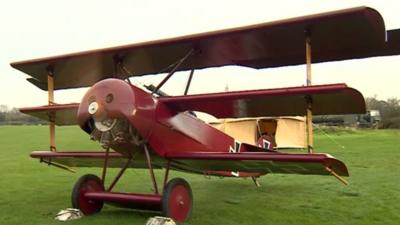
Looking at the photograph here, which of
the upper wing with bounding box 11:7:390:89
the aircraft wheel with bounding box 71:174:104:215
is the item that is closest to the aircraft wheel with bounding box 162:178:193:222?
the aircraft wheel with bounding box 71:174:104:215

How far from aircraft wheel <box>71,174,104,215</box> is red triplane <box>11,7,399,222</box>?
0.6 inches

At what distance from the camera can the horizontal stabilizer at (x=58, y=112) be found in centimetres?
754

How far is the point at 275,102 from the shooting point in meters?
6.96

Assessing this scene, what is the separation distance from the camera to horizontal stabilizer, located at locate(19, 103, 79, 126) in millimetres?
7535

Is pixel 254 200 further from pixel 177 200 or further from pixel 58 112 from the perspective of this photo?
pixel 58 112

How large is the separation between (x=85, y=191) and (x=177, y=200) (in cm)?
159

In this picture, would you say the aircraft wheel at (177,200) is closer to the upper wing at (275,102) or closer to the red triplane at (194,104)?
the red triplane at (194,104)

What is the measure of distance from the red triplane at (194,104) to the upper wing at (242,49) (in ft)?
0.05

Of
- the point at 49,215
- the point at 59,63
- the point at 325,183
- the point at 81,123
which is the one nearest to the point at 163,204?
the point at 81,123

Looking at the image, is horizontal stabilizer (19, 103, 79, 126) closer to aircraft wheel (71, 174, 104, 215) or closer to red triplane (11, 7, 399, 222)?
red triplane (11, 7, 399, 222)

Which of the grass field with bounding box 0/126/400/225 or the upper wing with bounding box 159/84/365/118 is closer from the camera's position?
the upper wing with bounding box 159/84/365/118

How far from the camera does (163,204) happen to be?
6.09 m

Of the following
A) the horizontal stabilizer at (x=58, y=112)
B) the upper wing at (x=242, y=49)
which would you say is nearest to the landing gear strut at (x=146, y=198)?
the horizontal stabilizer at (x=58, y=112)

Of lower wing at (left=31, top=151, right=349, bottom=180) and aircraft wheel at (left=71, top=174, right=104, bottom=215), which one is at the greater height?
lower wing at (left=31, top=151, right=349, bottom=180)
